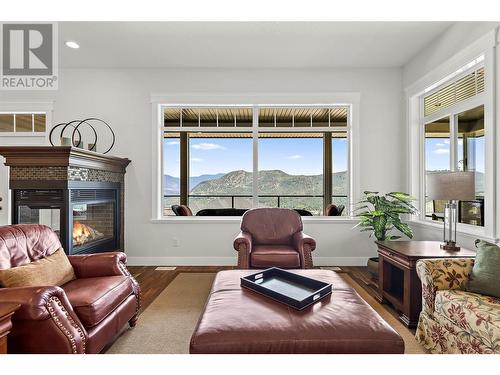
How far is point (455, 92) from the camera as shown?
3287mm

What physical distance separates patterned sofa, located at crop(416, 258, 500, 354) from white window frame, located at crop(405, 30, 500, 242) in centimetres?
95

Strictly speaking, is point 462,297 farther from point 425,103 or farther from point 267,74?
point 267,74

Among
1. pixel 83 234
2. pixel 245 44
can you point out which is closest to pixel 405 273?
pixel 245 44

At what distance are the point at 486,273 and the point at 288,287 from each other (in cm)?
126

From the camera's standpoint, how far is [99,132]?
14.0 ft

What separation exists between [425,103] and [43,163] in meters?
4.73

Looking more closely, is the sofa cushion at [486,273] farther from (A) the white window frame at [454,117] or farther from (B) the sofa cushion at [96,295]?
(B) the sofa cushion at [96,295]

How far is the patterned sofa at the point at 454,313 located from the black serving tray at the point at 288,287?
741 mm

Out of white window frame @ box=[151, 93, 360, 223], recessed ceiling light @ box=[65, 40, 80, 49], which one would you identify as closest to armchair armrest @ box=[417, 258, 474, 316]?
white window frame @ box=[151, 93, 360, 223]

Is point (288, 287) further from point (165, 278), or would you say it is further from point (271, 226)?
point (165, 278)

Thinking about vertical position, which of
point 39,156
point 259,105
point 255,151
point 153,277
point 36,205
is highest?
point 259,105

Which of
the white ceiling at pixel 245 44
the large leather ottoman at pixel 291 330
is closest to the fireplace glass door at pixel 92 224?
the white ceiling at pixel 245 44

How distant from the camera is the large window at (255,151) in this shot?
4441 mm
